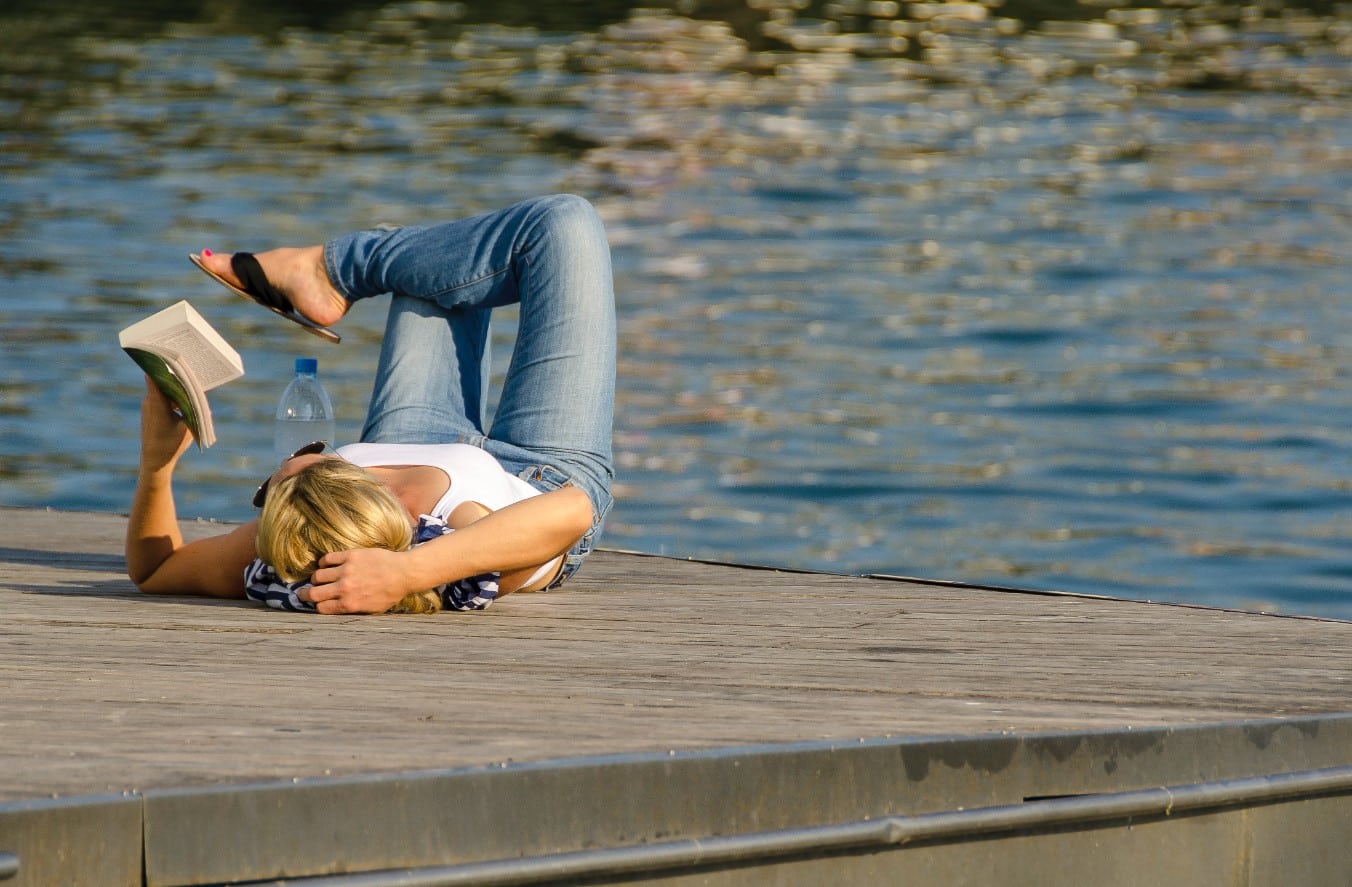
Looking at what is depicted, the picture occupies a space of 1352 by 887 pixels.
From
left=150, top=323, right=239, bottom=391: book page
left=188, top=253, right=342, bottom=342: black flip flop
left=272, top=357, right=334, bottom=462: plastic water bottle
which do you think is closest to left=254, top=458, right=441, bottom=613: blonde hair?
left=150, top=323, right=239, bottom=391: book page

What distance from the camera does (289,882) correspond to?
9.85 ft

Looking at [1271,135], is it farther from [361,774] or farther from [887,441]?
[361,774]

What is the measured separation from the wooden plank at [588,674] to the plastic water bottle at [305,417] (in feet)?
2.64

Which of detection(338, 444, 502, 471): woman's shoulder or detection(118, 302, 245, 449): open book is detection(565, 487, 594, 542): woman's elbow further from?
detection(118, 302, 245, 449): open book

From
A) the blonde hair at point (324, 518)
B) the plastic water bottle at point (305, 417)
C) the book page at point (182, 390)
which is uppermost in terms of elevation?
the book page at point (182, 390)

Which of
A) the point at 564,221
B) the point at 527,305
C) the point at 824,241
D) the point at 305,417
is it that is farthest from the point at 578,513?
the point at 824,241

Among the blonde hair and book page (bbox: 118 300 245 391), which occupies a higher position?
book page (bbox: 118 300 245 391)

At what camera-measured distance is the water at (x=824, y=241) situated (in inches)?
460

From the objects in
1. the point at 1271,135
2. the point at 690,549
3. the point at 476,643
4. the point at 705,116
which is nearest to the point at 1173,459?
the point at 690,549

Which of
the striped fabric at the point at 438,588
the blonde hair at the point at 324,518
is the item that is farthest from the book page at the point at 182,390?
the striped fabric at the point at 438,588

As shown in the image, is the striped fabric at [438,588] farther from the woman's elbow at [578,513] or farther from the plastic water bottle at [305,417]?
the plastic water bottle at [305,417]

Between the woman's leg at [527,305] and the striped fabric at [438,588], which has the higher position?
the woman's leg at [527,305]

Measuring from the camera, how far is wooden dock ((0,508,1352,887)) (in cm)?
303

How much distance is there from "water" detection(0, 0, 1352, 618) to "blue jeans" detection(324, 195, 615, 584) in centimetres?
534
